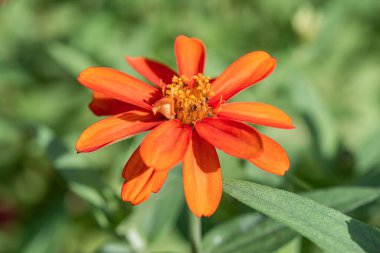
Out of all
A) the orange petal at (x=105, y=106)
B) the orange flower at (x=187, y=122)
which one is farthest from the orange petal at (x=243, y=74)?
the orange petal at (x=105, y=106)

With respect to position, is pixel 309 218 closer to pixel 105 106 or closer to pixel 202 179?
pixel 202 179

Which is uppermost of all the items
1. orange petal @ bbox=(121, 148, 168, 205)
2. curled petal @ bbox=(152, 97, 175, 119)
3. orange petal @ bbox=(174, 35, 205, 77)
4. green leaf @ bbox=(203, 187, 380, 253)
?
orange petal @ bbox=(174, 35, 205, 77)

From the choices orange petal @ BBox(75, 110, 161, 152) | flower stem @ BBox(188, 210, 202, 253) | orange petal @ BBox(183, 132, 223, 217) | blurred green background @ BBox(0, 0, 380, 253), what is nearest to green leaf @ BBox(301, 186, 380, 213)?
blurred green background @ BBox(0, 0, 380, 253)

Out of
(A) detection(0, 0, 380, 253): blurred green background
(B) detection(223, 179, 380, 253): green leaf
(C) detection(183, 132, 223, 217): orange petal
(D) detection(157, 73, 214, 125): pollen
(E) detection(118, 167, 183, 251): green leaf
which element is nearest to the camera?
(B) detection(223, 179, 380, 253): green leaf

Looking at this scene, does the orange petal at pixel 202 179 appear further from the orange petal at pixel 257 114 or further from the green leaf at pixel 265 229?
the green leaf at pixel 265 229

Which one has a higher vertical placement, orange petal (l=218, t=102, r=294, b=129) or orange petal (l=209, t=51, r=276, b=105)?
orange petal (l=209, t=51, r=276, b=105)

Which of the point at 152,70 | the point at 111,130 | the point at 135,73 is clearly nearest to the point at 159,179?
the point at 111,130

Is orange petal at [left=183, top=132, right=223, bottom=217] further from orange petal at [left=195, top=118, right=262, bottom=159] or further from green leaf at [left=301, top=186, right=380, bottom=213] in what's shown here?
green leaf at [left=301, top=186, right=380, bottom=213]
